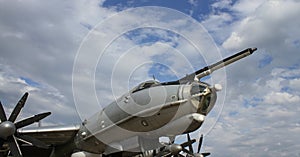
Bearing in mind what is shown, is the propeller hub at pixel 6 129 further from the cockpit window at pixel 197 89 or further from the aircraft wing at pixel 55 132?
the cockpit window at pixel 197 89

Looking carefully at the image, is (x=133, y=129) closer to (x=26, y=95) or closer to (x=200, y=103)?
(x=200, y=103)

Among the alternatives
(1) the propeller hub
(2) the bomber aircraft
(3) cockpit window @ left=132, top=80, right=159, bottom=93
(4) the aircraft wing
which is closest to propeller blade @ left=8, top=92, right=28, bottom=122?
(2) the bomber aircraft

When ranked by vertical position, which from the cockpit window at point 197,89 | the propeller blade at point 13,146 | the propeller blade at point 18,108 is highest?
the propeller blade at point 18,108

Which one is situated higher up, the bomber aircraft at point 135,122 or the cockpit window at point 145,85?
the cockpit window at point 145,85

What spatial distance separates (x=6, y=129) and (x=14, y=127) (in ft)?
1.72

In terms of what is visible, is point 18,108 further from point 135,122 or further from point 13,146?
point 135,122

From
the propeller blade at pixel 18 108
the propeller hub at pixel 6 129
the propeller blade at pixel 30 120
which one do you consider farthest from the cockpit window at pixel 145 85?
the propeller hub at pixel 6 129

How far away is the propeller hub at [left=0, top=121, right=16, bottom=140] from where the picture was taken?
18500mm

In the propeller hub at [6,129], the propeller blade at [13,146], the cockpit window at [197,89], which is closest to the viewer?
the cockpit window at [197,89]

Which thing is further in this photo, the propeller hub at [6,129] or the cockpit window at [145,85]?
the propeller hub at [6,129]

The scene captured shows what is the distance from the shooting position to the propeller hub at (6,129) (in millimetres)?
18500

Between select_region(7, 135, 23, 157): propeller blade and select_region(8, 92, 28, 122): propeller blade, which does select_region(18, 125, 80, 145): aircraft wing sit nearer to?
select_region(8, 92, 28, 122): propeller blade

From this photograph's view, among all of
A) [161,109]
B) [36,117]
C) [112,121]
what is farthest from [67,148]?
[161,109]

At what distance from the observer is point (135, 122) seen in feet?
57.3
